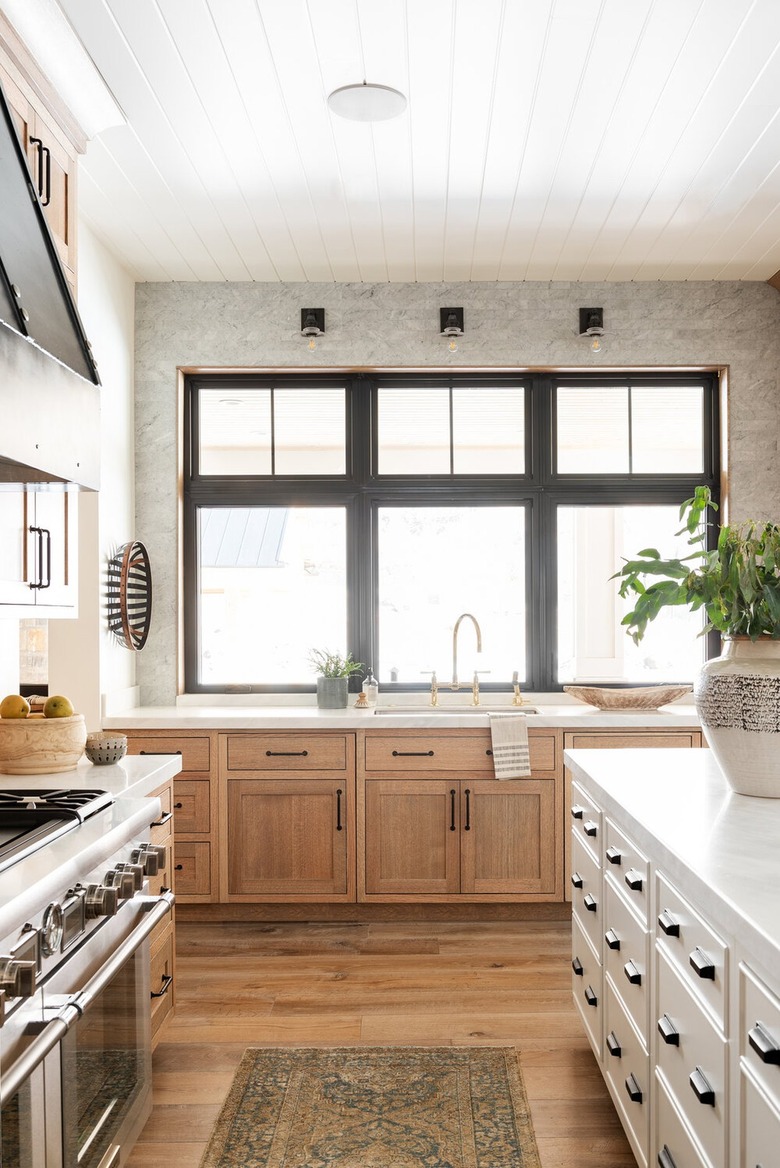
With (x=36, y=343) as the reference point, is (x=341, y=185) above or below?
above

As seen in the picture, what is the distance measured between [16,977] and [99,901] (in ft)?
1.36

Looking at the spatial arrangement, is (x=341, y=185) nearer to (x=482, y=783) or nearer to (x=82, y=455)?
(x=82, y=455)

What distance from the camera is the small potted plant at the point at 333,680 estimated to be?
4336mm

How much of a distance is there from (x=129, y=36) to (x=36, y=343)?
3.98ft

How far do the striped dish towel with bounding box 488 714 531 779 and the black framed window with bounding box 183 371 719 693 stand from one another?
0.65 metres

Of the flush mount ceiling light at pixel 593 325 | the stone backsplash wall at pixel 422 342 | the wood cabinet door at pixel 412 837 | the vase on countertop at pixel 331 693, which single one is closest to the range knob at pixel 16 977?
the wood cabinet door at pixel 412 837

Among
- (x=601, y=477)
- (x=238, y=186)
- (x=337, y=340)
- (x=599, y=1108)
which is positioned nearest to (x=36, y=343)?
(x=238, y=186)

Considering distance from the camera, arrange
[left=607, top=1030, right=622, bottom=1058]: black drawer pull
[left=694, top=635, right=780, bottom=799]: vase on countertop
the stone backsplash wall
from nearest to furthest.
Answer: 1. [left=694, top=635, right=780, bottom=799]: vase on countertop
2. [left=607, top=1030, right=622, bottom=1058]: black drawer pull
3. the stone backsplash wall

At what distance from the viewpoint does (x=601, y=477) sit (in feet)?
15.2

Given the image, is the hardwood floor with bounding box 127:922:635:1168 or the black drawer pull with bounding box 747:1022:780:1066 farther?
the hardwood floor with bounding box 127:922:635:1168

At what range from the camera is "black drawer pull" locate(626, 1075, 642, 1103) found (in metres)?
1.97

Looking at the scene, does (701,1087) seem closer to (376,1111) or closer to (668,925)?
(668,925)

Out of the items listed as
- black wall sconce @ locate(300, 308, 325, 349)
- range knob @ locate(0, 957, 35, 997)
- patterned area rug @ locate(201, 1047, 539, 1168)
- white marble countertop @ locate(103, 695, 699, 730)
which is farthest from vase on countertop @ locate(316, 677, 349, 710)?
range knob @ locate(0, 957, 35, 997)

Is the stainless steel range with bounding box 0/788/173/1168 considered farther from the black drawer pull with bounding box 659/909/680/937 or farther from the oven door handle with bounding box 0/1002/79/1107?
the black drawer pull with bounding box 659/909/680/937
